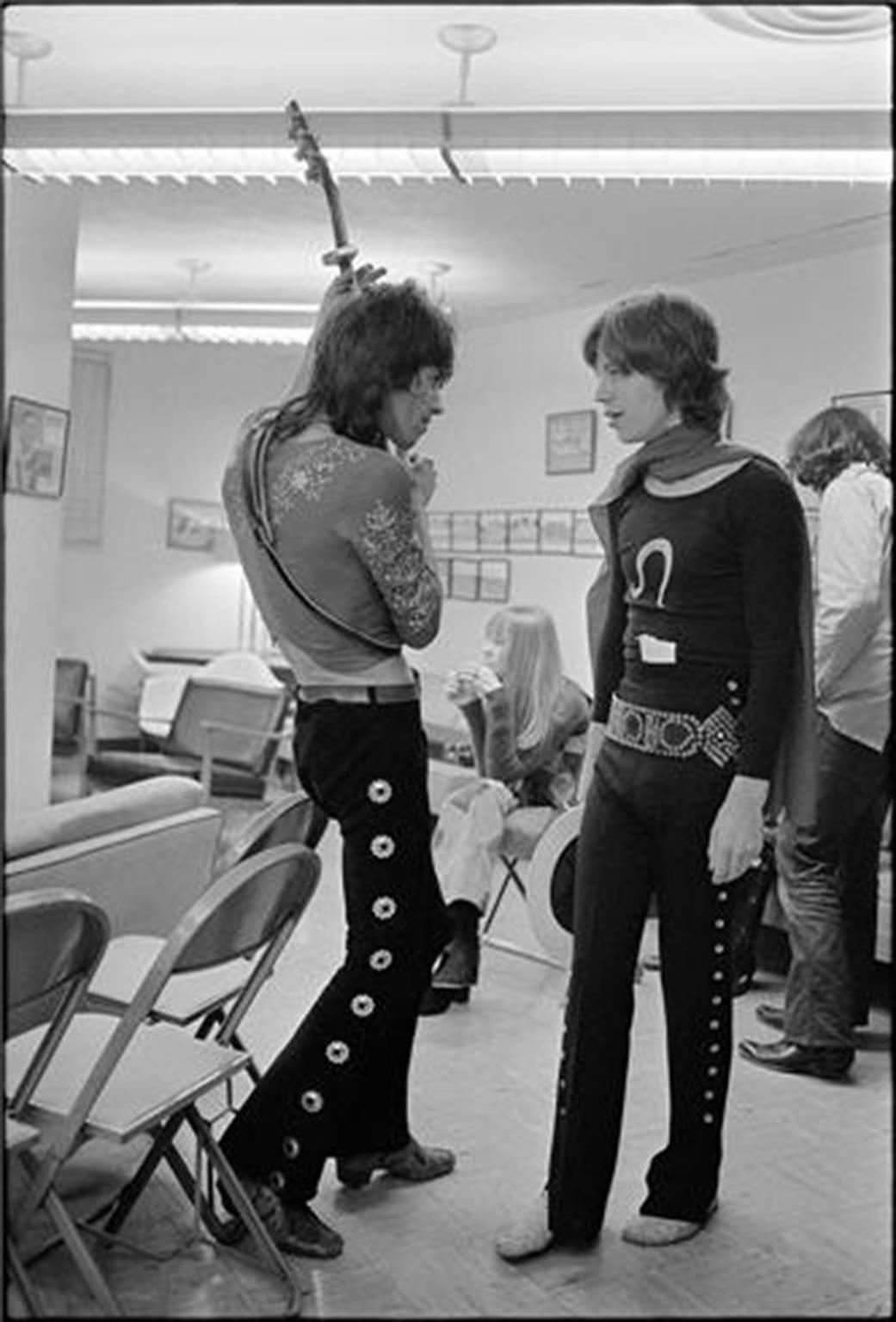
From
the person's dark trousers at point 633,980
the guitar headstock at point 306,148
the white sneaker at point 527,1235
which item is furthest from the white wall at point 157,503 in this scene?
the white sneaker at point 527,1235

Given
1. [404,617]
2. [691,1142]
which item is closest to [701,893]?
[691,1142]

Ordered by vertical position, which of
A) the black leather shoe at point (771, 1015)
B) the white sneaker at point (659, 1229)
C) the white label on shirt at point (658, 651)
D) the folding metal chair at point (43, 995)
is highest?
the white label on shirt at point (658, 651)

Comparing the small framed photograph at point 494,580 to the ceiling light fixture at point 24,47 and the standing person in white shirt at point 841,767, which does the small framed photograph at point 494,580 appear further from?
the ceiling light fixture at point 24,47

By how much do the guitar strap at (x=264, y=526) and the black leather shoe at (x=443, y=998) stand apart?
801 millimetres

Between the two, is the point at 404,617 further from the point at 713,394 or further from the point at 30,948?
the point at 30,948

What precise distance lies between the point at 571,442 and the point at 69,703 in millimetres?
1499

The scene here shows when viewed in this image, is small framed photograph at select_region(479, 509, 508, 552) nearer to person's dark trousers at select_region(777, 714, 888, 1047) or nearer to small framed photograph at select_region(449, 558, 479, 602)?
small framed photograph at select_region(449, 558, 479, 602)

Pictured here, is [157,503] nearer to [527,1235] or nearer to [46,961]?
[46,961]

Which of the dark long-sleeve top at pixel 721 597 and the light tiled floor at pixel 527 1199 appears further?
the dark long-sleeve top at pixel 721 597

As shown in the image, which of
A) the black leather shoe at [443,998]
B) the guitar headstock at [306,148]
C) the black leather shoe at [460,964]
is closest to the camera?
the guitar headstock at [306,148]

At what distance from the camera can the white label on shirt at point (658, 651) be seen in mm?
1402

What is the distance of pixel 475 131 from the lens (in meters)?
2.35

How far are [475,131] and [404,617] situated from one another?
4.16 feet

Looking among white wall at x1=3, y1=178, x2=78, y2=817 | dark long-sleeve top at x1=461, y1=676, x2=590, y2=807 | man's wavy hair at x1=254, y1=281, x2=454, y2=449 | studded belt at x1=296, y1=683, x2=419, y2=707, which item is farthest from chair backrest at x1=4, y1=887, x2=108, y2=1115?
dark long-sleeve top at x1=461, y1=676, x2=590, y2=807
